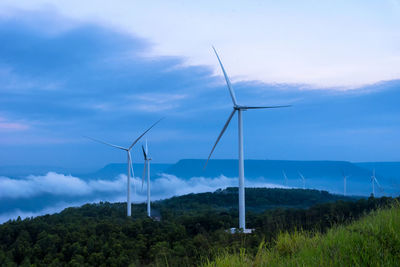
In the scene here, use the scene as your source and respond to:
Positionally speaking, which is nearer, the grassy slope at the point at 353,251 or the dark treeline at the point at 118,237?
the grassy slope at the point at 353,251

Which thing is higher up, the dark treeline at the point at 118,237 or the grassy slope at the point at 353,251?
the grassy slope at the point at 353,251

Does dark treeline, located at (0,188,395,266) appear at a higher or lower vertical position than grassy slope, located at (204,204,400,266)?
lower

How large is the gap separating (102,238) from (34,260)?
765 centimetres

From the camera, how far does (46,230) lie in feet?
188

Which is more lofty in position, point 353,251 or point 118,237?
point 353,251

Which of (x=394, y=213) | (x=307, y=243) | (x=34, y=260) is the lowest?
(x=34, y=260)

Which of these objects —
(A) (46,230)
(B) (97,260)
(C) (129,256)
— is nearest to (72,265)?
(B) (97,260)

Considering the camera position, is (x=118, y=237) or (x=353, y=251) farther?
(x=118, y=237)

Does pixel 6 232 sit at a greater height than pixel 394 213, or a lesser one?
lesser

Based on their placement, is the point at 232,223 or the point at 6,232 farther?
the point at 6,232

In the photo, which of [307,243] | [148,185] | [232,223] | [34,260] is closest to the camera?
[307,243]

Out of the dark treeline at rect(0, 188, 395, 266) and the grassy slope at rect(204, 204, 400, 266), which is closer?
the grassy slope at rect(204, 204, 400, 266)

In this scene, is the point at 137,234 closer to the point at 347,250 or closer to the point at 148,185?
the point at 148,185

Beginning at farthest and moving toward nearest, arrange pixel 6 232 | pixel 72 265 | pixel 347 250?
pixel 6 232, pixel 72 265, pixel 347 250
